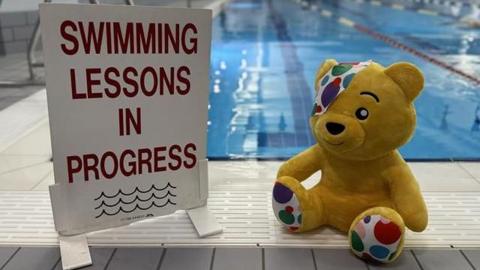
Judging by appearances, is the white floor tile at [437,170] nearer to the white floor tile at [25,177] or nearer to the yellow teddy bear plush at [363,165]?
the yellow teddy bear plush at [363,165]

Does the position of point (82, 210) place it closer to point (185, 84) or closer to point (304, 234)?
point (185, 84)

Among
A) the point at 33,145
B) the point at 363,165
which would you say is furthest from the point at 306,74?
the point at 363,165

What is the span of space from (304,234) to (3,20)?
179 inches

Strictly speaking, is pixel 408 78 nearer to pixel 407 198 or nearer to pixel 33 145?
pixel 407 198

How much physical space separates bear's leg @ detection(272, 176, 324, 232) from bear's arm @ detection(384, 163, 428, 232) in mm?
278

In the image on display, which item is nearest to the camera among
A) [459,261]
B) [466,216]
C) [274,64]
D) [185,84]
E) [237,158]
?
[459,261]

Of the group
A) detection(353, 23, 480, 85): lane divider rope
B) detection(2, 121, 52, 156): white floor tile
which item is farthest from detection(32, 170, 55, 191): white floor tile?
detection(353, 23, 480, 85): lane divider rope

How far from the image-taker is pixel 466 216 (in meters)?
1.90

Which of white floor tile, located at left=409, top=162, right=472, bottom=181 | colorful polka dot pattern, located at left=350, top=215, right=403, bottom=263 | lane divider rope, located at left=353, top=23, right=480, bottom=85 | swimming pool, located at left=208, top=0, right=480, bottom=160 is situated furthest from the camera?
lane divider rope, located at left=353, top=23, right=480, bottom=85

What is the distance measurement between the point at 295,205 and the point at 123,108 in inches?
27.9

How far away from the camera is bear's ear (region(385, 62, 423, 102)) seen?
4.94ft

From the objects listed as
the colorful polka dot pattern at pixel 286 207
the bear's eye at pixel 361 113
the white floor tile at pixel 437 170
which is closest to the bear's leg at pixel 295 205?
the colorful polka dot pattern at pixel 286 207

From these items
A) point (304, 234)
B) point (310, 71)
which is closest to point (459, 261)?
point (304, 234)

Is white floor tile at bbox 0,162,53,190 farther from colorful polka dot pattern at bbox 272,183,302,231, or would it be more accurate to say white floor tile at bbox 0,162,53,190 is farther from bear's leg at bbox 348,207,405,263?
bear's leg at bbox 348,207,405,263
